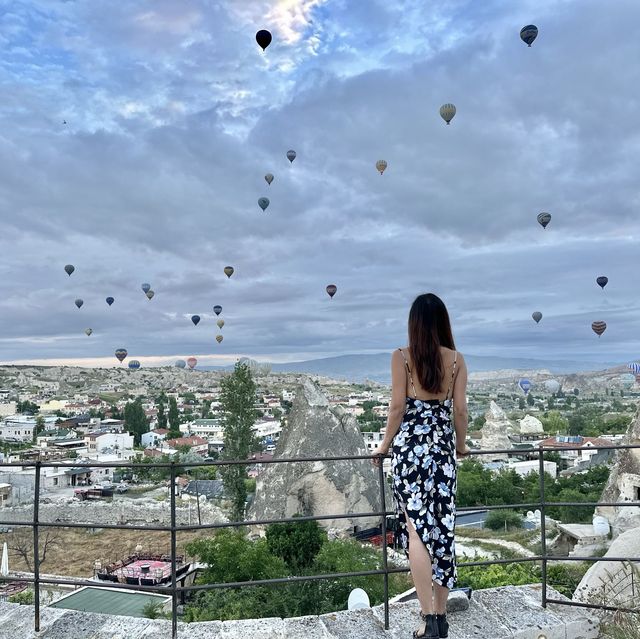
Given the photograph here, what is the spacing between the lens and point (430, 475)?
9.37 ft

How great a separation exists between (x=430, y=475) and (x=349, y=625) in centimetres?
111

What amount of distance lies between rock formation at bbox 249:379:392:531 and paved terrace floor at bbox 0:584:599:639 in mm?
20832

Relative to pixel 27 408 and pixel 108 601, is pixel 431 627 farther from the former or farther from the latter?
pixel 27 408

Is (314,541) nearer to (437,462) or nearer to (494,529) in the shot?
(494,529)

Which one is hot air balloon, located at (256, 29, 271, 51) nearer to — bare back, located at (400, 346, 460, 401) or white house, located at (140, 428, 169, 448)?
bare back, located at (400, 346, 460, 401)

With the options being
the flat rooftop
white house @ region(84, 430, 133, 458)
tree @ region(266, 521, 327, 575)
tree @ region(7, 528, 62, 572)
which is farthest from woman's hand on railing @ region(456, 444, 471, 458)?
white house @ region(84, 430, 133, 458)

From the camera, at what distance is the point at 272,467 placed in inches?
1024

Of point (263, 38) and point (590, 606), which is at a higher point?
point (263, 38)

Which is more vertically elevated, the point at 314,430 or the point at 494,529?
the point at 314,430

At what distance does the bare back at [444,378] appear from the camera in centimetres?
280

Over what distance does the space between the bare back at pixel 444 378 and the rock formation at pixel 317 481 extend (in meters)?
21.9

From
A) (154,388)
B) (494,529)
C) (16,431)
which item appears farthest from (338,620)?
(154,388)

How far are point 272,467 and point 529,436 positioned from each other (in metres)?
52.6

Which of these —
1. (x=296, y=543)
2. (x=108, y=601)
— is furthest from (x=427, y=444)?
(x=296, y=543)
